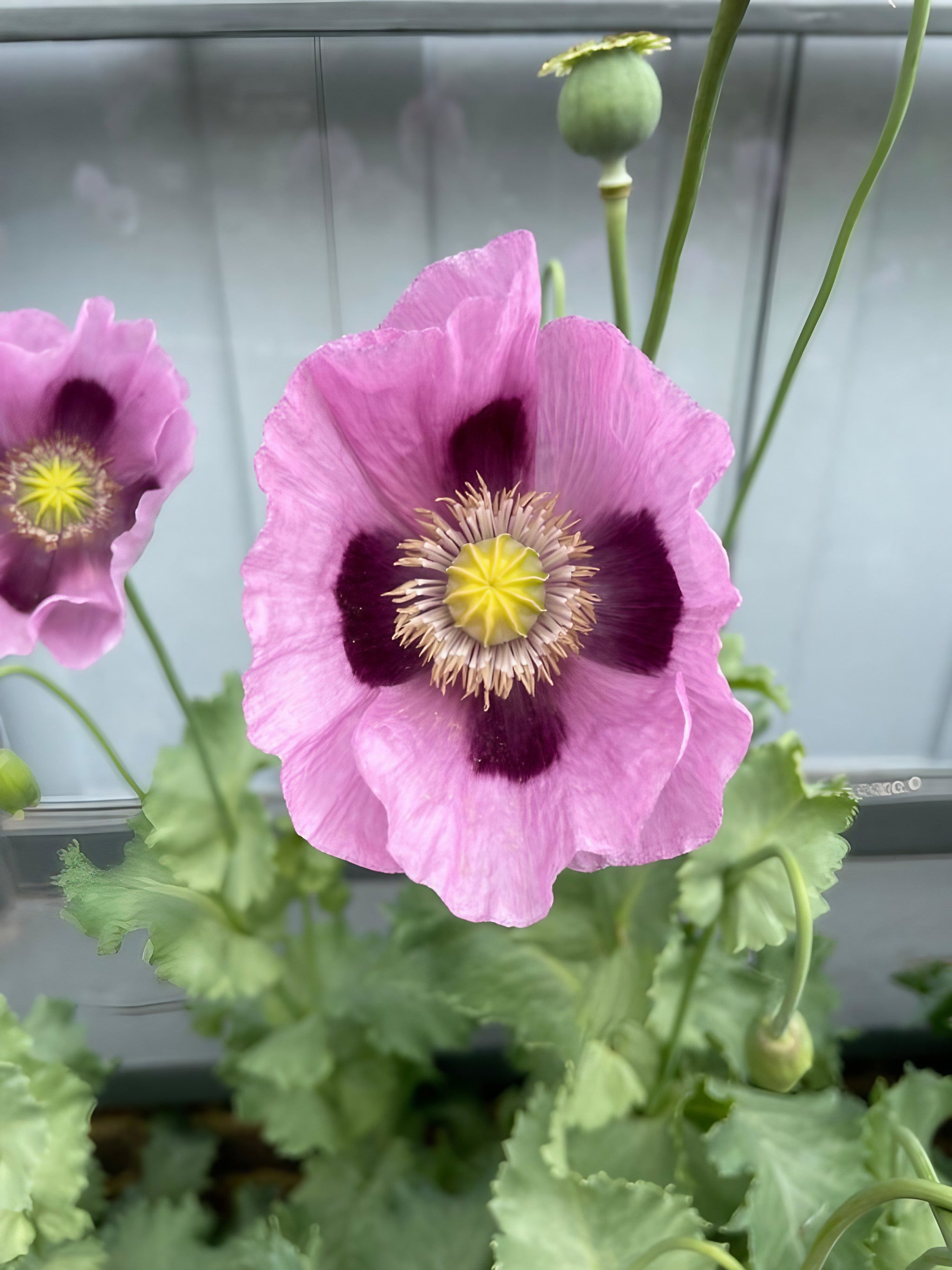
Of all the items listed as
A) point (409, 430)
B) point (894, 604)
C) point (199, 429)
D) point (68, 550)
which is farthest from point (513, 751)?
point (894, 604)

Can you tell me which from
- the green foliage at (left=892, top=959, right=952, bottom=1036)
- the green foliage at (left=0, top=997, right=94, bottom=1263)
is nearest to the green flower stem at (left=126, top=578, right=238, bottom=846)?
the green foliage at (left=0, top=997, right=94, bottom=1263)

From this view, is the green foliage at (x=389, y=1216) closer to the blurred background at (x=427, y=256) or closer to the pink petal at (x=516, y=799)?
the blurred background at (x=427, y=256)

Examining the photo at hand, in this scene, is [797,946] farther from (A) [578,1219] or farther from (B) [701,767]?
(A) [578,1219]

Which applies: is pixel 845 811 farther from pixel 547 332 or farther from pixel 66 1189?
pixel 66 1189

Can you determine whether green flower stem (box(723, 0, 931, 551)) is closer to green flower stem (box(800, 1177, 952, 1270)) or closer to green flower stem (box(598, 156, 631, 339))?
green flower stem (box(598, 156, 631, 339))

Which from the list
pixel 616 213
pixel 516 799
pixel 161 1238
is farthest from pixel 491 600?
pixel 161 1238
